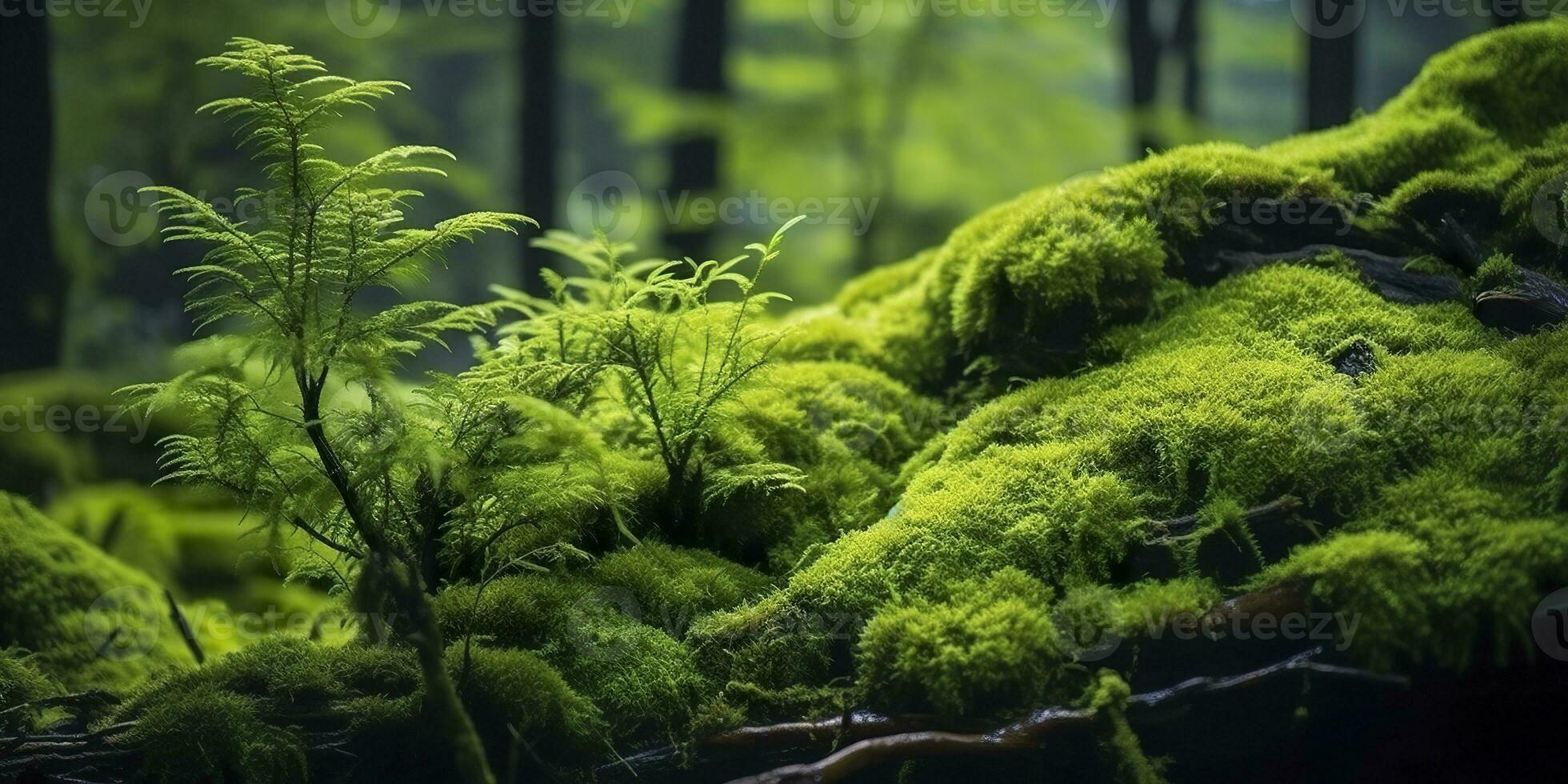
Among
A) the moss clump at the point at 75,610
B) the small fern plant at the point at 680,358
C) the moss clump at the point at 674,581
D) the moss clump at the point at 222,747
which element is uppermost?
the small fern plant at the point at 680,358

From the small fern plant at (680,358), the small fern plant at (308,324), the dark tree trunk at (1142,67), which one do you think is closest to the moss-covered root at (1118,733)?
the small fern plant at (680,358)

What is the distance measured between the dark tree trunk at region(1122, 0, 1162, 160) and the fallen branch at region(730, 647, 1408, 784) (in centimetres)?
Answer: 755

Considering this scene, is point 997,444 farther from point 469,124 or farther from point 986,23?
point 469,124

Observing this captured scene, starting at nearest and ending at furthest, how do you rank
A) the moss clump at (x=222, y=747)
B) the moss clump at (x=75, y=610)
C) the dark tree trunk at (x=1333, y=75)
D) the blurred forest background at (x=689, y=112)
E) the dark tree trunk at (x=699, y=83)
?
the moss clump at (x=222, y=747), the moss clump at (x=75, y=610), the dark tree trunk at (x=1333, y=75), the blurred forest background at (x=689, y=112), the dark tree trunk at (x=699, y=83)

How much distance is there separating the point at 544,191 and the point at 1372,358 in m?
7.34

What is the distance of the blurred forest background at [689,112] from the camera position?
7230 mm

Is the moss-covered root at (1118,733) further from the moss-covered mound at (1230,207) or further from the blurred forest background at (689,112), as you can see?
the blurred forest background at (689,112)

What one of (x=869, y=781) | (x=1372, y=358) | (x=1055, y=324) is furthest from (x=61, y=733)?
(x=1372, y=358)

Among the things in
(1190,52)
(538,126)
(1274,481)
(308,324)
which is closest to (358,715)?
(308,324)

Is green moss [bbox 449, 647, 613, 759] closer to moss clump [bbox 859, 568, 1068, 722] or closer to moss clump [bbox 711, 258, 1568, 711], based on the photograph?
moss clump [bbox 711, 258, 1568, 711]

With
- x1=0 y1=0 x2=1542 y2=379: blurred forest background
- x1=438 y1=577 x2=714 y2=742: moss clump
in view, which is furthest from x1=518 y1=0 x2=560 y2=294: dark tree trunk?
x1=438 y1=577 x2=714 y2=742: moss clump

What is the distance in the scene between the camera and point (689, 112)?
8.61m

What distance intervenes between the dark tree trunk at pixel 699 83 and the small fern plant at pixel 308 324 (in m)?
5.86

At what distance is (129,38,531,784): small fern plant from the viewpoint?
9.43ft
